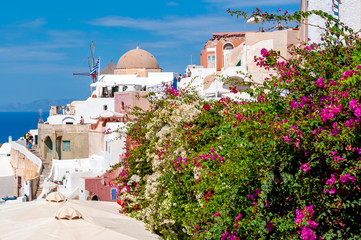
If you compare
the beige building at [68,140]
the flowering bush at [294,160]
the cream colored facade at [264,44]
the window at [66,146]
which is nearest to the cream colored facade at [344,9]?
the cream colored facade at [264,44]

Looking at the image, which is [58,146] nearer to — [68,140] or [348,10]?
[68,140]

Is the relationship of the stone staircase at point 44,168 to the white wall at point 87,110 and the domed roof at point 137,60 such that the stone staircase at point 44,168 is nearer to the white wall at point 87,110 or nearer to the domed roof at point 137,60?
the white wall at point 87,110

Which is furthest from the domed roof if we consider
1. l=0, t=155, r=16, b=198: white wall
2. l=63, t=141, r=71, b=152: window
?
l=0, t=155, r=16, b=198: white wall

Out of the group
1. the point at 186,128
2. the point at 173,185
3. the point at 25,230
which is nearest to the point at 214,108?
the point at 186,128

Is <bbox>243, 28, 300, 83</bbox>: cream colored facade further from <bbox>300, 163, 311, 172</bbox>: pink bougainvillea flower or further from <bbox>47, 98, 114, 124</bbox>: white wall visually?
<bbox>300, 163, 311, 172</bbox>: pink bougainvillea flower

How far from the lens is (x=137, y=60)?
51000 mm

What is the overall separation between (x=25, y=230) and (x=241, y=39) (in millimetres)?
35368

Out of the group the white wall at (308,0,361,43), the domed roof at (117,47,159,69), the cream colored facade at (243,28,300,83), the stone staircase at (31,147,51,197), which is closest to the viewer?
the white wall at (308,0,361,43)

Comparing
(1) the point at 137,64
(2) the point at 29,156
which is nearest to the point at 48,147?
(2) the point at 29,156

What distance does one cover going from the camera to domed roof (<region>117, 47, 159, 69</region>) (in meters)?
50.8

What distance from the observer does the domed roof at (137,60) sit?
5084 cm

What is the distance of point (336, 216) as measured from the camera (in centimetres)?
839

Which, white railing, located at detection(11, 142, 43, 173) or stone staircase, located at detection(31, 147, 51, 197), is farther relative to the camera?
white railing, located at detection(11, 142, 43, 173)

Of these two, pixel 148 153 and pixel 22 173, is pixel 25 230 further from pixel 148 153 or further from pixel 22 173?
pixel 22 173
